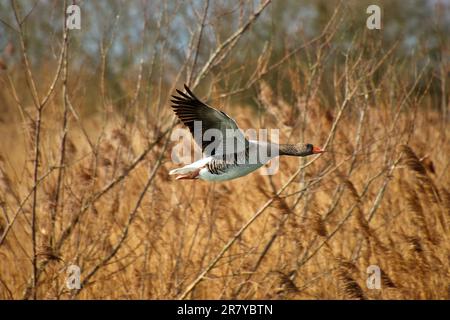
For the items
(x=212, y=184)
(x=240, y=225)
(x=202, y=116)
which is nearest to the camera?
(x=202, y=116)

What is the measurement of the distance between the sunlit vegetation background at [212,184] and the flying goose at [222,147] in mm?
580

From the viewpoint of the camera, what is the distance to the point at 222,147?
3758 mm

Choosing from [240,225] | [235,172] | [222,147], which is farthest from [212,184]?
[235,172]

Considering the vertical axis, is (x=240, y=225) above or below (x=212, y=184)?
below

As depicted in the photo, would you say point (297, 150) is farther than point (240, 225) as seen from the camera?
No

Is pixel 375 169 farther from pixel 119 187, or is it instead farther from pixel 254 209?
pixel 119 187

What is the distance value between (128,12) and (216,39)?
947 mm

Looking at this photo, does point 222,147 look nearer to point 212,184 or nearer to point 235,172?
point 235,172

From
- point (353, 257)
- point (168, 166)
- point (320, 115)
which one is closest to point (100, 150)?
point (168, 166)

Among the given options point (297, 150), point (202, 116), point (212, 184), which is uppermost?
point (212, 184)

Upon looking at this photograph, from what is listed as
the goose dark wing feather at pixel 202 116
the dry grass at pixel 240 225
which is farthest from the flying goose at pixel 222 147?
the dry grass at pixel 240 225

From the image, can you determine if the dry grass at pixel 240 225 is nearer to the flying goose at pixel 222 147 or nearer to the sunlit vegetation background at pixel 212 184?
the sunlit vegetation background at pixel 212 184

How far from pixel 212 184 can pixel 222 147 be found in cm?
156

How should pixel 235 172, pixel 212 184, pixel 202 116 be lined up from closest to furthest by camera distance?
pixel 235 172 < pixel 202 116 < pixel 212 184
